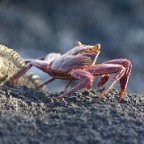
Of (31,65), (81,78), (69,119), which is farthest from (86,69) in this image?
(69,119)

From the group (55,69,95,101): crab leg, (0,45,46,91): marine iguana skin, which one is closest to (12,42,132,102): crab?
(55,69,95,101): crab leg

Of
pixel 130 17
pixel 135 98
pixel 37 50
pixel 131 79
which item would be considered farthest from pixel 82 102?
pixel 130 17

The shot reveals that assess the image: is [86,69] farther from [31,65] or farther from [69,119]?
[69,119]

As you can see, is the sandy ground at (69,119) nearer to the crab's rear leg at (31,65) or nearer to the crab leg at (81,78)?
the crab leg at (81,78)

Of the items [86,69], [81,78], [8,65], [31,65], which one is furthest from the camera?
[8,65]

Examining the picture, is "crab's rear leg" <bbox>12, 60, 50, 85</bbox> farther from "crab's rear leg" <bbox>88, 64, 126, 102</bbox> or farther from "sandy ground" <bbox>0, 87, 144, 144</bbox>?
"crab's rear leg" <bbox>88, 64, 126, 102</bbox>

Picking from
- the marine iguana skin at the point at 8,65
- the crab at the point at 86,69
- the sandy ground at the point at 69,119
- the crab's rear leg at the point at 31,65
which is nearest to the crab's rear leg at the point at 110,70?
the crab at the point at 86,69

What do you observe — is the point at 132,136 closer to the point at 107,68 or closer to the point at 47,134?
the point at 47,134
